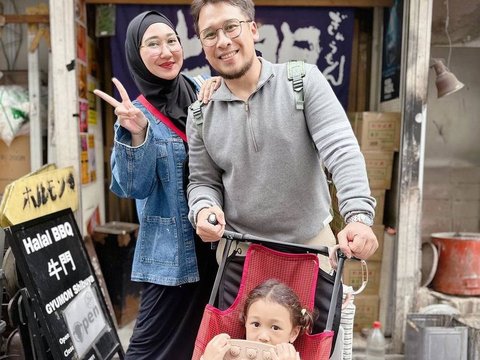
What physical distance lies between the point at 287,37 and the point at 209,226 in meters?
3.13

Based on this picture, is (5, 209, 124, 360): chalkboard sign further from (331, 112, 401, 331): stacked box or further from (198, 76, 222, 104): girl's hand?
(331, 112, 401, 331): stacked box

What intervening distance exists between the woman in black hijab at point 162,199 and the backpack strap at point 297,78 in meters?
0.42

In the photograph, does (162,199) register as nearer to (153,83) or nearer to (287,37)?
(153,83)

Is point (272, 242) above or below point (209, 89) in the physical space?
below

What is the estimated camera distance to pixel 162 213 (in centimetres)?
259

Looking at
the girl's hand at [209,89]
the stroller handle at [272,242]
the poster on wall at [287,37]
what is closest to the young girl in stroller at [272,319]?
the stroller handle at [272,242]

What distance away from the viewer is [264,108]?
7.04 ft

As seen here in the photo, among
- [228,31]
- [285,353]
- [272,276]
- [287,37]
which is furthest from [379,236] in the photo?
[228,31]

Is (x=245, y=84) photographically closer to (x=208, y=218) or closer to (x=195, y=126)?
(x=195, y=126)

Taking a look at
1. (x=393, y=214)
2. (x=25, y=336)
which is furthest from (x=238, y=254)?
(x=393, y=214)

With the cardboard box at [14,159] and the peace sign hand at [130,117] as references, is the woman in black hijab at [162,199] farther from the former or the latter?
the cardboard box at [14,159]

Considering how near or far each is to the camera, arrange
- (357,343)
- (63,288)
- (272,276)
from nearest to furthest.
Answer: (272,276) → (63,288) → (357,343)

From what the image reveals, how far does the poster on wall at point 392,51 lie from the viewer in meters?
4.28

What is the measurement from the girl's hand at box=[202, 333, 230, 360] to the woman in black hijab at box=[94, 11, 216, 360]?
0.68m
